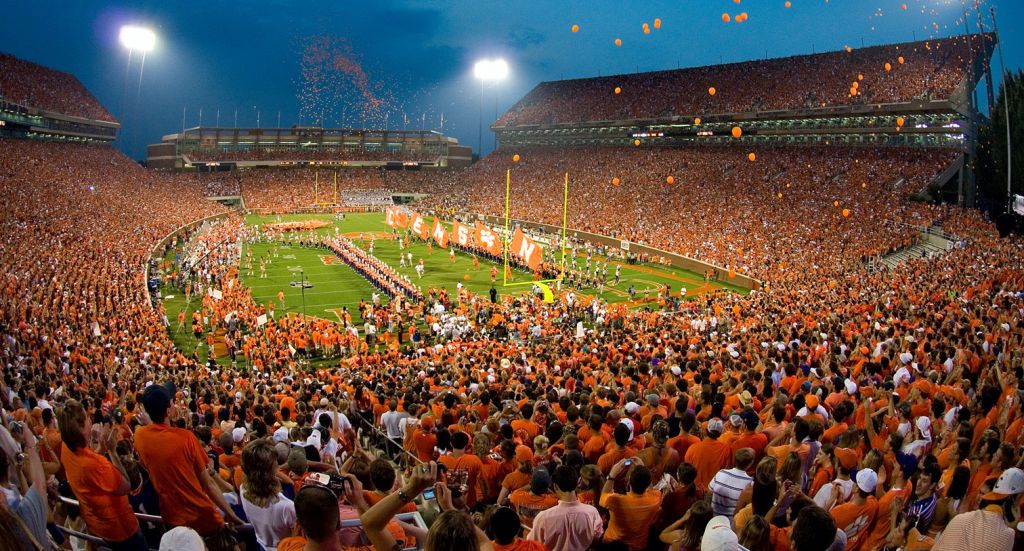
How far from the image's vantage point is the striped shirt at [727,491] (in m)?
5.21

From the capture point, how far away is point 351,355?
71.4 feet

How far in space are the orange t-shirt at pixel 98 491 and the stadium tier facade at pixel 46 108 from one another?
187 ft

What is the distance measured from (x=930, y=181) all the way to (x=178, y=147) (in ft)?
230

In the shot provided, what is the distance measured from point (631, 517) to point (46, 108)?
6600cm

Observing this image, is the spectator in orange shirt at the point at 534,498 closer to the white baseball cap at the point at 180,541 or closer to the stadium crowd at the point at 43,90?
the white baseball cap at the point at 180,541

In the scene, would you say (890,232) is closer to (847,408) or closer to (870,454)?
(847,408)

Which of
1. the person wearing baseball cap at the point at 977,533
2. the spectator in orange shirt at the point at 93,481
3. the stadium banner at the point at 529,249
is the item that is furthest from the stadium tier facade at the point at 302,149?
the person wearing baseball cap at the point at 977,533

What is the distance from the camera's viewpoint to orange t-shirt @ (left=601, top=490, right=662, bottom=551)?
16.1 feet

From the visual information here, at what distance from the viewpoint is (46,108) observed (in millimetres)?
57000

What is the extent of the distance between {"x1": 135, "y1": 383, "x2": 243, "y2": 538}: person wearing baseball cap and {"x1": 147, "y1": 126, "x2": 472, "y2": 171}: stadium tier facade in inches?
3100

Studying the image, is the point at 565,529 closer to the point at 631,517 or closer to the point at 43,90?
the point at 631,517

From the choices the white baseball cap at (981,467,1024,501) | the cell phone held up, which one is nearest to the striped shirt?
the white baseball cap at (981,467,1024,501)

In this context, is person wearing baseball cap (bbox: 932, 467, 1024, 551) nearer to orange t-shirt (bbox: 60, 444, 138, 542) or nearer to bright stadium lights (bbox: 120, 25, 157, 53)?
orange t-shirt (bbox: 60, 444, 138, 542)

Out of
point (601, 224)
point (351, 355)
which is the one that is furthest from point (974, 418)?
point (601, 224)
